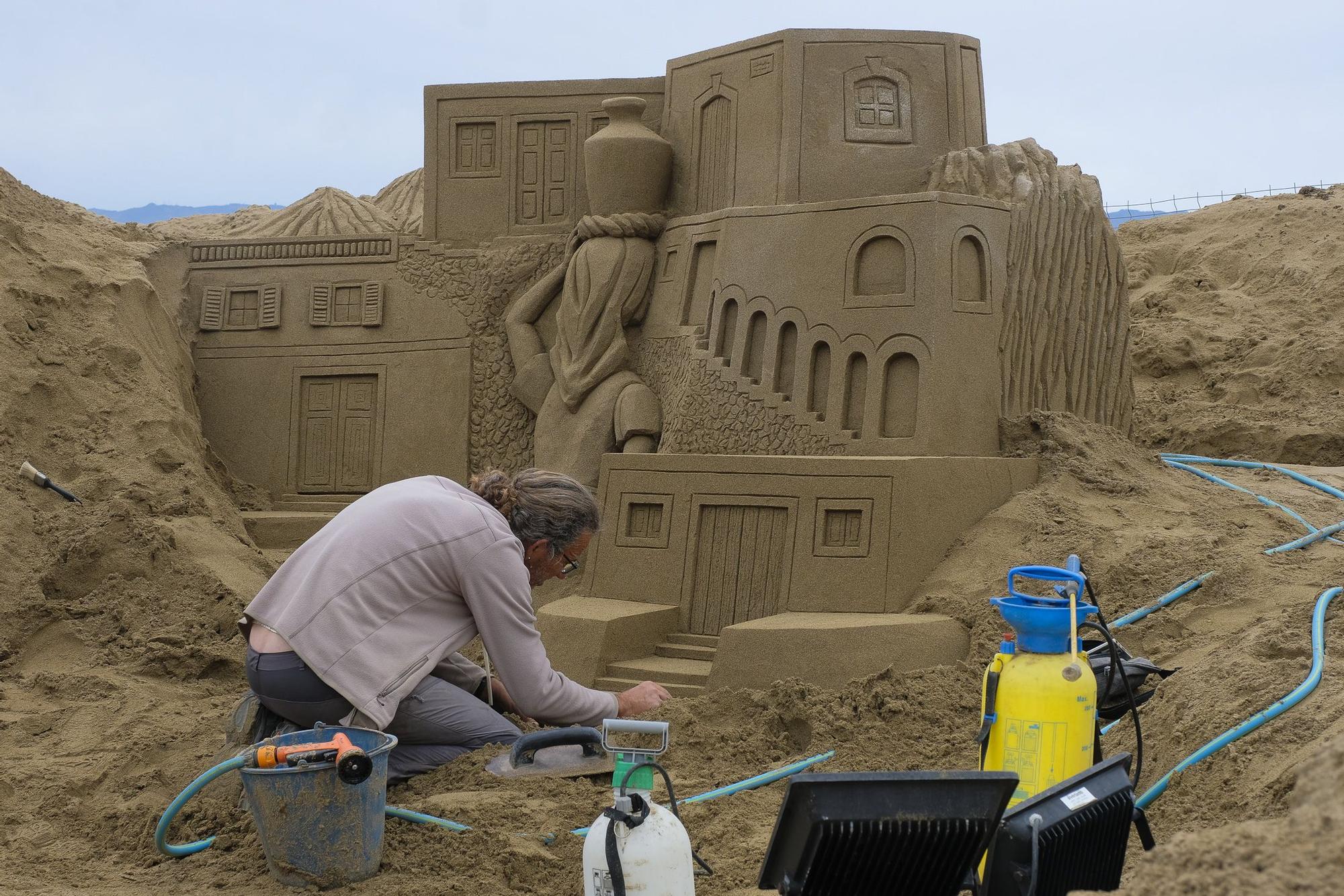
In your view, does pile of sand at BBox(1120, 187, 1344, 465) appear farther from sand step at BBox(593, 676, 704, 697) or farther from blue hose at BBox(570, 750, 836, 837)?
blue hose at BBox(570, 750, 836, 837)

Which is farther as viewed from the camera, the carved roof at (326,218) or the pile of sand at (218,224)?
the pile of sand at (218,224)

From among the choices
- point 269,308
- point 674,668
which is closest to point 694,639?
point 674,668

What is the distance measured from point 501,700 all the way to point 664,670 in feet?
5.24

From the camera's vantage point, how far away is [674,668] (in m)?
5.27

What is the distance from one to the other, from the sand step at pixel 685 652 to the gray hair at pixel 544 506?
2.09m

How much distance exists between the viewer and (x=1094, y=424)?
20.1ft

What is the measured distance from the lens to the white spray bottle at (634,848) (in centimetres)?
238

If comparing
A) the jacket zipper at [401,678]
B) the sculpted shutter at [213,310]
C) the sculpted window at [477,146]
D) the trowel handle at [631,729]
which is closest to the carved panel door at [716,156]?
→ the sculpted window at [477,146]

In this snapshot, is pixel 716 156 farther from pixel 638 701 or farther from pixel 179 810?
pixel 179 810

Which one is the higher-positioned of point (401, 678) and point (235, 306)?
point (235, 306)

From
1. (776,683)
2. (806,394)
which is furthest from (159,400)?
(776,683)

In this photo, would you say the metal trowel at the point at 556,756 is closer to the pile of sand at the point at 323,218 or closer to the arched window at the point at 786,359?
the arched window at the point at 786,359

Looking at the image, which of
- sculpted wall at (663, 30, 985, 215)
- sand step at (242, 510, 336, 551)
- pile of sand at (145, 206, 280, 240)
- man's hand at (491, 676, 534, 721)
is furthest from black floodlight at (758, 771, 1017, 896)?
pile of sand at (145, 206, 280, 240)

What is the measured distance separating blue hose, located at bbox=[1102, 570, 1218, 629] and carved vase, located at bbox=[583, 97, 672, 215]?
3.64 meters
